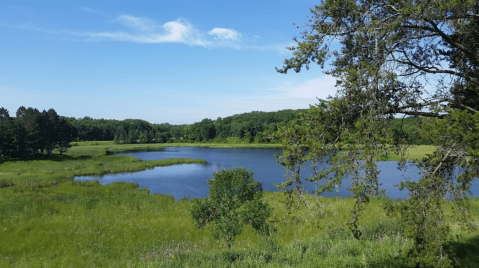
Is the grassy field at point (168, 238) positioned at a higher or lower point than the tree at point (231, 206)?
lower

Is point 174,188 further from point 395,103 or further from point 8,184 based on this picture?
point 395,103

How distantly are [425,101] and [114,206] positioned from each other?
73.7ft

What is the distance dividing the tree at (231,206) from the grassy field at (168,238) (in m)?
0.94

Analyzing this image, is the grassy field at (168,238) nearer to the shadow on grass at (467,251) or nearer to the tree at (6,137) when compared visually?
the shadow on grass at (467,251)

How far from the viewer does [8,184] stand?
3431 centimetres

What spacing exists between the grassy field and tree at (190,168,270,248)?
94cm

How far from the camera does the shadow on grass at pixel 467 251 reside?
27.3ft

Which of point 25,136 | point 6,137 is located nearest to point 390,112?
point 25,136

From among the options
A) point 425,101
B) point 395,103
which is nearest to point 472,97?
point 425,101

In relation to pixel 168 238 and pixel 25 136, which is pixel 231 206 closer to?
pixel 168 238

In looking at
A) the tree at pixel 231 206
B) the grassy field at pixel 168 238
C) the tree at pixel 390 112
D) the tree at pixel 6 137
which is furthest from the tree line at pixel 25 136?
the tree at pixel 390 112

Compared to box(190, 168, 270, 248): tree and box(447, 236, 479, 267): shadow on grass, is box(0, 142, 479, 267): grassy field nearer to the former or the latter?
box(447, 236, 479, 267): shadow on grass

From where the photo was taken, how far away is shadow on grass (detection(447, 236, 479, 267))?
27.3ft

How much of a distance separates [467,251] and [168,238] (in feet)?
42.3
